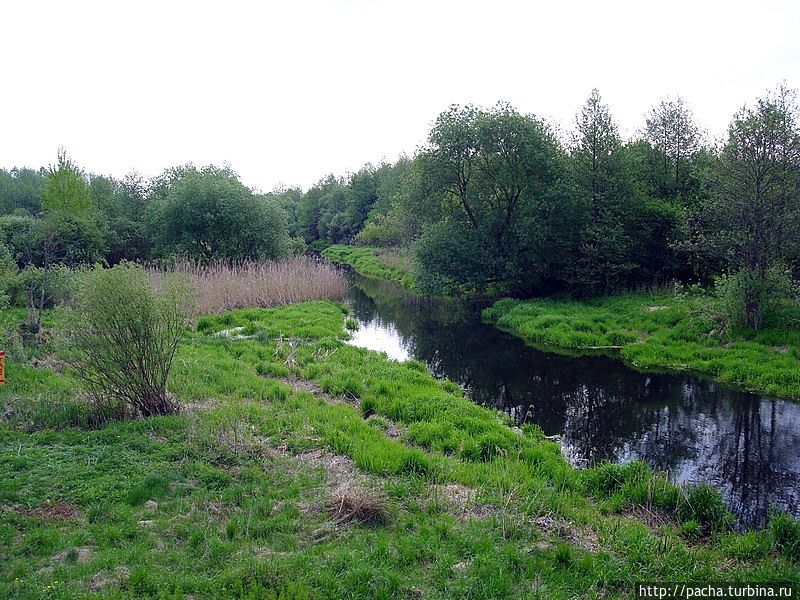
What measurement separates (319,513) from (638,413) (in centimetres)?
833

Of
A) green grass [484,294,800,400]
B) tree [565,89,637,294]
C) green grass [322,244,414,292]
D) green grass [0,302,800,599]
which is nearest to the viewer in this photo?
green grass [0,302,800,599]

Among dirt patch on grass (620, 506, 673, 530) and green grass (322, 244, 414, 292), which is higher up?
green grass (322, 244, 414, 292)

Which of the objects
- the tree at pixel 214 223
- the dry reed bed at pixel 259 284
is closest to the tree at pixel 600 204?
the dry reed bed at pixel 259 284

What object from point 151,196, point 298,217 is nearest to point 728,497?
point 151,196

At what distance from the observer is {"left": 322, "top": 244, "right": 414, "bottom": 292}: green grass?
129 feet

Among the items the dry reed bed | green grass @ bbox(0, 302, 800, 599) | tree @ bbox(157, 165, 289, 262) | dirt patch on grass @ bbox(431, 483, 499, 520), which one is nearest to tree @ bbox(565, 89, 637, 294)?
the dry reed bed

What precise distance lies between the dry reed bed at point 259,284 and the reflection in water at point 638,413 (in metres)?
5.58

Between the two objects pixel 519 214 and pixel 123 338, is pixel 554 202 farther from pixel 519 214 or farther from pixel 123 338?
pixel 123 338

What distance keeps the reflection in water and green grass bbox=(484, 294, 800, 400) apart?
2.57 feet

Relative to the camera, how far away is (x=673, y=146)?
25953mm

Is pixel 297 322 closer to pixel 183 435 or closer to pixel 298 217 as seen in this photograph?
pixel 183 435

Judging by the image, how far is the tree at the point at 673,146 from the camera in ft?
84.1

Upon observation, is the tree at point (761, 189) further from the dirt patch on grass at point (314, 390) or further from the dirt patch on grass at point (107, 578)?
the dirt patch on grass at point (107, 578)

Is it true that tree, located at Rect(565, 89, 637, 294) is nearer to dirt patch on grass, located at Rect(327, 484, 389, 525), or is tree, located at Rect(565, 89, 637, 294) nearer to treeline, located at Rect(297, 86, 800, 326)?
treeline, located at Rect(297, 86, 800, 326)
